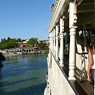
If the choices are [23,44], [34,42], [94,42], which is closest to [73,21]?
[94,42]

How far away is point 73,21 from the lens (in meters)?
3.51

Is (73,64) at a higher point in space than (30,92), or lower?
higher

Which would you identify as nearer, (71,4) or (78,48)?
(71,4)

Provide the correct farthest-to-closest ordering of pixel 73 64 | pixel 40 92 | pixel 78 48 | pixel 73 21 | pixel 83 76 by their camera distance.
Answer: pixel 40 92, pixel 78 48, pixel 83 76, pixel 73 64, pixel 73 21

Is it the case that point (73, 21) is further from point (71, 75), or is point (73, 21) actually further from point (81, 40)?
point (81, 40)

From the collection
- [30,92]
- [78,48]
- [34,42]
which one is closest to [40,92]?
[30,92]

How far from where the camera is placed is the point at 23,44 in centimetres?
17000

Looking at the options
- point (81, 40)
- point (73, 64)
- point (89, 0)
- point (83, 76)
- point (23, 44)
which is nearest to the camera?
point (73, 64)

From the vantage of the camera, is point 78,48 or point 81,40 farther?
point 78,48

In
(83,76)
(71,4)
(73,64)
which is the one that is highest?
(71,4)

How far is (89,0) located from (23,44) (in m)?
168

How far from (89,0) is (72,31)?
3.42 feet

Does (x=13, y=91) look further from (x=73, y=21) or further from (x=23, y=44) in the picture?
(x=23, y=44)

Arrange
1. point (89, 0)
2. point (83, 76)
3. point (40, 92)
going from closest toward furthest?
1. point (89, 0)
2. point (83, 76)
3. point (40, 92)
